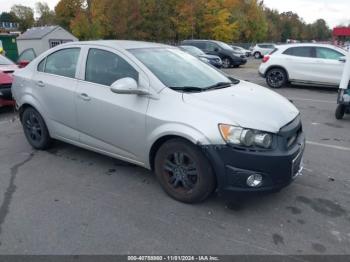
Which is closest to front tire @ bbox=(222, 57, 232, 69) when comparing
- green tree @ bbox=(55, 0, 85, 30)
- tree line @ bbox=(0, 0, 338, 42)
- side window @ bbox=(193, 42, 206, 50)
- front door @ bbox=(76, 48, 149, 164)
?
side window @ bbox=(193, 42, 206, 50)

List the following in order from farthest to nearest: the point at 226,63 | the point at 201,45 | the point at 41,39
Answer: the point at 41,39 → the point at 201,45 → the point at 226,63

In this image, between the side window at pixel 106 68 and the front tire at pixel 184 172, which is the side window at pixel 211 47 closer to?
the side window at pixel 106 68

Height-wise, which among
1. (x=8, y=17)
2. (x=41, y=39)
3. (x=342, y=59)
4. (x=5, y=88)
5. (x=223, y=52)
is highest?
(x=8, y=17)

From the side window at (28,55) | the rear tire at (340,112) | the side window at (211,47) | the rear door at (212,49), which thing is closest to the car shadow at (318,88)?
the rear tire at (340,112)

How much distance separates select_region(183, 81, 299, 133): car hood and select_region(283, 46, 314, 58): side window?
28.8 ft

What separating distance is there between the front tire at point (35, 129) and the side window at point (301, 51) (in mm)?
9561

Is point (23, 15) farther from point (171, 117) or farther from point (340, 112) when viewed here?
point (171, 117)

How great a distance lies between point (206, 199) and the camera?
12.3ft

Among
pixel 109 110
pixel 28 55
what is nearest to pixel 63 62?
pixel 109 110

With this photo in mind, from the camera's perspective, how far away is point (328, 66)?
11.4 m

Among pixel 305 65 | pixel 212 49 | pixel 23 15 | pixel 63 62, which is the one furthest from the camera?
pixel 23 15

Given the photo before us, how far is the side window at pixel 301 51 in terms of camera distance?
1188 cm

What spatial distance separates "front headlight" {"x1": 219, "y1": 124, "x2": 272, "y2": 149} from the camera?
3254 millimetres

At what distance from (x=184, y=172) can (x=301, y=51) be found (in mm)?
9951
